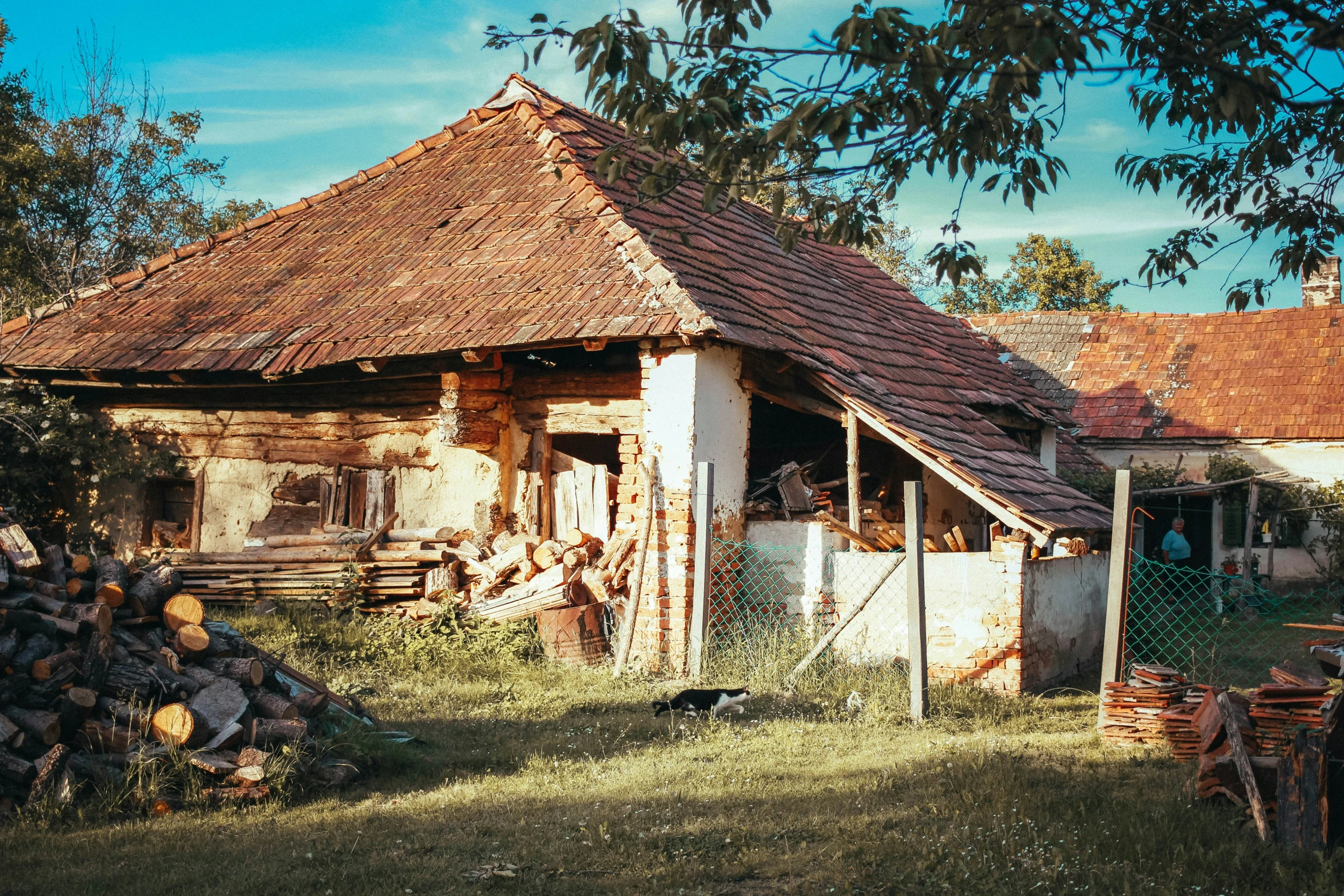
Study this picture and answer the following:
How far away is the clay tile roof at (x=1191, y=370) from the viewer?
66.3 feet

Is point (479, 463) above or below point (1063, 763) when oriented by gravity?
above

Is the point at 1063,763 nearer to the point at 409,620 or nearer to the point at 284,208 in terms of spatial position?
the point at 409,620

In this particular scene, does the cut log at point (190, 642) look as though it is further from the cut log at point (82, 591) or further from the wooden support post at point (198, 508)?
the wooden support post at point (198, 508)

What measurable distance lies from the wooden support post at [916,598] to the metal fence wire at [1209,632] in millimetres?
1368

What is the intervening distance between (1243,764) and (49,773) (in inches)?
218

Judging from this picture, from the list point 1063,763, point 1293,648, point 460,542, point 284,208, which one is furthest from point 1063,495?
point 284,208

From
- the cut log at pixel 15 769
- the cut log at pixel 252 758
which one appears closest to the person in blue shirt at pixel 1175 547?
the cut log at pixel 252 758

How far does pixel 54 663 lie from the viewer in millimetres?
5574

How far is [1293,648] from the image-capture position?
463 inches

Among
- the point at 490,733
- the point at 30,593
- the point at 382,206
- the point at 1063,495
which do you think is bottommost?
the point at 490,733

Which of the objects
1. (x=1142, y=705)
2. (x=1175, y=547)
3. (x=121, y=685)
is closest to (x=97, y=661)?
(x=121, y=685)

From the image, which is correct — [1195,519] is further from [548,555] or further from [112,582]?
[112,582]

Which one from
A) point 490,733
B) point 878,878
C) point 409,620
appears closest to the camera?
point 878,878

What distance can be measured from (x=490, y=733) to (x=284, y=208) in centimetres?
960
